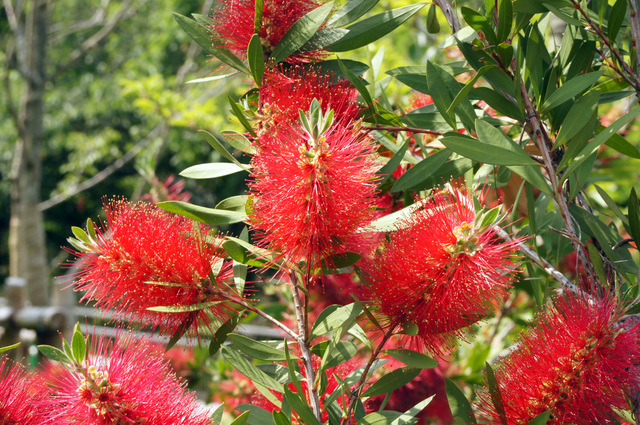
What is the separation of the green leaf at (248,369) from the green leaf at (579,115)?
1.34 feet

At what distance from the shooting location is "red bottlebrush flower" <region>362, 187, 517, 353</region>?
551 mm

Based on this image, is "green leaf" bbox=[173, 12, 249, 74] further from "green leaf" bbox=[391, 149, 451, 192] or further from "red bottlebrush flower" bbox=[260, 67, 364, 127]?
"green leaf" bbox=[391, 149, 451, 192]

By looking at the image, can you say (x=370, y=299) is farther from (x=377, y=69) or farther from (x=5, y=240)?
(x=5, y=240)

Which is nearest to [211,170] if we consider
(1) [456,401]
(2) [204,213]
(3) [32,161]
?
(2) [204,213]

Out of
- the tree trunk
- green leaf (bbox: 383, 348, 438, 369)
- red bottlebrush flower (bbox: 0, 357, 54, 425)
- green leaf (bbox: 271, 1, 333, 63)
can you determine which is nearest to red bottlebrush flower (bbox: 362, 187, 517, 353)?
green leaf (bbox: 383, 348, 438, 369)

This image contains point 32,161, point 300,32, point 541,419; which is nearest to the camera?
point 541,419

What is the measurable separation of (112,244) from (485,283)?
42cm

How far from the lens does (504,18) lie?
60 centimetres

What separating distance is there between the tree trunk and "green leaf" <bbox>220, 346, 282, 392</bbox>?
3.94 meters

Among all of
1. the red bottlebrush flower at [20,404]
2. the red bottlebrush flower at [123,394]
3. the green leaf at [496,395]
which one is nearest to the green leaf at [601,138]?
the green leaf at [496,395]

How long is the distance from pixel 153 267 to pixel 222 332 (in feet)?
0.43

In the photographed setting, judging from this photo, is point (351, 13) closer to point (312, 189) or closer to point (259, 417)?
point (312, 189)

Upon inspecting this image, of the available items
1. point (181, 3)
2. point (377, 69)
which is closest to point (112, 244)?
point (377, 69)

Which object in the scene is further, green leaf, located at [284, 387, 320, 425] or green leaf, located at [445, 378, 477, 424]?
green leaf, located at [445, 378, 477, 424]
